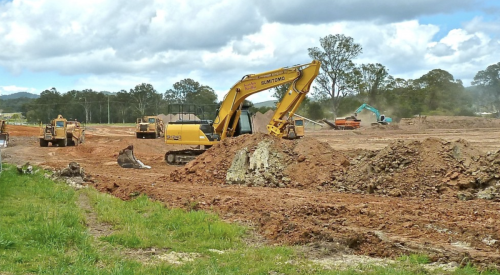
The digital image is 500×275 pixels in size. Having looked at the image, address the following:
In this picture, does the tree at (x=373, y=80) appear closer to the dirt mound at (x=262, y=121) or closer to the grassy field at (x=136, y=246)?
the dirt mound at (x=262, y=121)

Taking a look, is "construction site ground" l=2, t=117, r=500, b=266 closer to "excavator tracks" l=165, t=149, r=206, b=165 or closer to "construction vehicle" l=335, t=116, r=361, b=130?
A: "excavator tracks" l=165, t=149, r=206, b=165

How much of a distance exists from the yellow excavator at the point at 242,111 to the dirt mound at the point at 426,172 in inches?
252

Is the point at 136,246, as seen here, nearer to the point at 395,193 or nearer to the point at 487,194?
the point at 395,193

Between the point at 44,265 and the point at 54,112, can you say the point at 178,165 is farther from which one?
the point at 54,112

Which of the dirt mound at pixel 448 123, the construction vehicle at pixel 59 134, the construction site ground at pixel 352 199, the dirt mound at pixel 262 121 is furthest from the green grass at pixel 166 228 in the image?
the dirt mound at pixel 448 123

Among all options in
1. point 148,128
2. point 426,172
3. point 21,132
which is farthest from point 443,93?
point 426,172

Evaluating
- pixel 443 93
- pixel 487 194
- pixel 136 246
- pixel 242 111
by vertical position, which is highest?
pixel 443 93

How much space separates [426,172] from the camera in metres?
12.8

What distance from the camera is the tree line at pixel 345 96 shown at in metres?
74.9

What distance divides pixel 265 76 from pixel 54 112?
94671mm

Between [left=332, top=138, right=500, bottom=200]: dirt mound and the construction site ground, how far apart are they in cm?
3

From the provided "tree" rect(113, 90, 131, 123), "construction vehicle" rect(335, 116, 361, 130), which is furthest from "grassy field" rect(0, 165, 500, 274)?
"tree" rect(113, 90, 131, 123)

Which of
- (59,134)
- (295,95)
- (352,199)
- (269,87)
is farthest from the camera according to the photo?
(59,134)

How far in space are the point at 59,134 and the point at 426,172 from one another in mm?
27094
